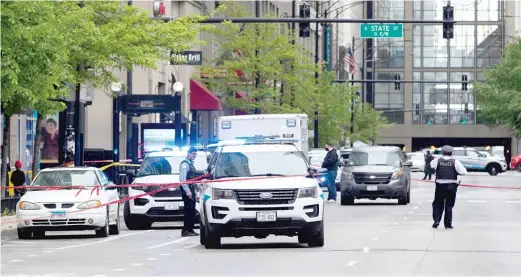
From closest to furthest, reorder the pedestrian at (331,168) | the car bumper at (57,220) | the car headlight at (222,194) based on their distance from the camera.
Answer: the car headlight at (222,194)
the car bumper at (57,220)
the pedestrian at (331,168)

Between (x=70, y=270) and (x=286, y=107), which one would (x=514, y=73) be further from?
(x=70, y=270)

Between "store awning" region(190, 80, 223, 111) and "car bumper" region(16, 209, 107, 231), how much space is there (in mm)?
38706

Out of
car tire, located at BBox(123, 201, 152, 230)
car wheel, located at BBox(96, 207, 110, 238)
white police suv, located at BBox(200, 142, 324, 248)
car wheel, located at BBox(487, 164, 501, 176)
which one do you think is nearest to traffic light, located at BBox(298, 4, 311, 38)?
car tire, located at BBox(123, 201, 152, 230)

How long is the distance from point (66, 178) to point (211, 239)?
20.5ft

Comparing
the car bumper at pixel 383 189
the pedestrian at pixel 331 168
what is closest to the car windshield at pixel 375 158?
the car bumper at pixel 383 189

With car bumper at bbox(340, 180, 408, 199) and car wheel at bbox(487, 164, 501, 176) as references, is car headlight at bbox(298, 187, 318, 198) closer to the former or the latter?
car bumper at bbox(340, 180, 408, 199)

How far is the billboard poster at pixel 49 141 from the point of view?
4644 centimetres

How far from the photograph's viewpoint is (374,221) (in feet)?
101

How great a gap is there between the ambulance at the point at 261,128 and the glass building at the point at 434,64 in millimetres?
102813

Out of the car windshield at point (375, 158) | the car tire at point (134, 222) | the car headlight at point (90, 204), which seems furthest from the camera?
the car windshield at point (375, 158)

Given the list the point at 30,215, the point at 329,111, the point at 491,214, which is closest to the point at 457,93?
the point at 329,111

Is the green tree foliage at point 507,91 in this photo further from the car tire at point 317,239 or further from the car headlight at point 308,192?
the car headlight at point 308,192

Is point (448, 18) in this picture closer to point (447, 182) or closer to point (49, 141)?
point (447, 182)

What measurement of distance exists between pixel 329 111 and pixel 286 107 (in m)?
16.9
